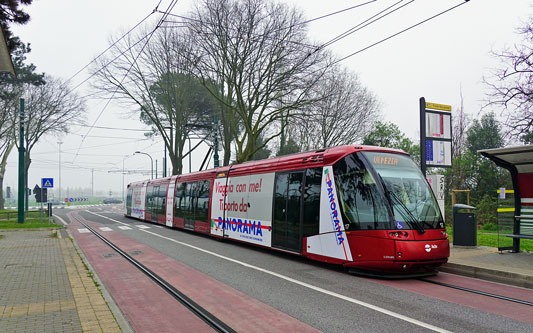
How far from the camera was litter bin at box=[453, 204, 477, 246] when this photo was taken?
12023 mm

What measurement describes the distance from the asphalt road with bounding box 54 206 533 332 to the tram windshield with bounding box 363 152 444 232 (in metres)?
1.29

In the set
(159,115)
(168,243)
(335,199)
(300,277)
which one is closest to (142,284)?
(300,277)

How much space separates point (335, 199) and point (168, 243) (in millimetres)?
8323

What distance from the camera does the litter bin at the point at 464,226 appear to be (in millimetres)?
12023

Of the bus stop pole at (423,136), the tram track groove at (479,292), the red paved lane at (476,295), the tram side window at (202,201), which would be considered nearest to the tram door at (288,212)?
the red paved lane at (476,295)

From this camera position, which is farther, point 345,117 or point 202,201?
point 345,117

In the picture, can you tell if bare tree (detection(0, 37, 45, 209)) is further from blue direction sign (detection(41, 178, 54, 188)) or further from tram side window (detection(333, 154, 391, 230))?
tram side window (detection(333, 154, 391, 230))

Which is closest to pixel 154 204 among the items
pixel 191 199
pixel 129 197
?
pixel 191 199

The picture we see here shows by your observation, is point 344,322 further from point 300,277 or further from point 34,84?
point 34,84

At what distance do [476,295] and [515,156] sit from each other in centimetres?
536

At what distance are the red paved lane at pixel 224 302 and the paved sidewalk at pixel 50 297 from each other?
736mm

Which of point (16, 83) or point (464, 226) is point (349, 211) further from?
point (16, 83)

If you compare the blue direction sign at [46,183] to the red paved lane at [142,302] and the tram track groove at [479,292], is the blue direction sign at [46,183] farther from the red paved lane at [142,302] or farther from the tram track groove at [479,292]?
the tram track groove at [479,292]

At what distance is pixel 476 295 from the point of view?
7312 mm
